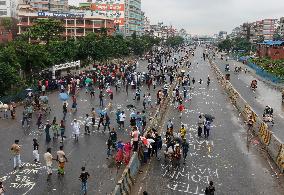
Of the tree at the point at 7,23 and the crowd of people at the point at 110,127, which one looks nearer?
the crowd of people at the point at 110,127

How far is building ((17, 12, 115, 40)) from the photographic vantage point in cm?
10556

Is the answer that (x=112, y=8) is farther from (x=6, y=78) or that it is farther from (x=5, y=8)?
(x=6, y=78)

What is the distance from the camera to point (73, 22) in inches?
4333

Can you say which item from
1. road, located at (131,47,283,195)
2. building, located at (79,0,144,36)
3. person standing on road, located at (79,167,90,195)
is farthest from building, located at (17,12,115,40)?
person standing on road, located at (79,167,90,195)

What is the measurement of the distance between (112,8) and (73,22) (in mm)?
47590

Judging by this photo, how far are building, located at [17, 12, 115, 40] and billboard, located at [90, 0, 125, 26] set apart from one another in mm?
38752

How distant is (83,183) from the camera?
16.7m

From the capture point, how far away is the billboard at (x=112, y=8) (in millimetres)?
153625

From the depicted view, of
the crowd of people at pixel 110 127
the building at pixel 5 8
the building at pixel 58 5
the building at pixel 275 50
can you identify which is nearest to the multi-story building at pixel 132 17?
the building at pixel 58 5

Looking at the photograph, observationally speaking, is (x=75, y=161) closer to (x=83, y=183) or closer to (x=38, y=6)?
(x=83, y=183)

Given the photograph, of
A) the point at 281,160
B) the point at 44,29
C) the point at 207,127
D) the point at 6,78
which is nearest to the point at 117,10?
the point at 44,29

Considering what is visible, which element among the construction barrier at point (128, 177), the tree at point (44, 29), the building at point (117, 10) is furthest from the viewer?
the building at point (117, 10)

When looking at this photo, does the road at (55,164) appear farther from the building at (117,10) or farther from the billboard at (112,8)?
the billboard at (112,8)

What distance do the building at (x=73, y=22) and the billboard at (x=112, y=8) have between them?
38.8 m
